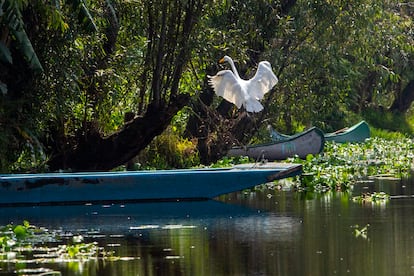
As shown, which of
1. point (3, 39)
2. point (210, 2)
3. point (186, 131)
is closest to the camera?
point (3, 39)

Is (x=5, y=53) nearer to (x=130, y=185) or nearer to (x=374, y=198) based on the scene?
(x=130, y=185)

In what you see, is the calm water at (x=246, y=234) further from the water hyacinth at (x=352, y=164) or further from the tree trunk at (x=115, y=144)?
the tree trunk at (x=115, y=144)

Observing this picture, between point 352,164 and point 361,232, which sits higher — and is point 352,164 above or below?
above

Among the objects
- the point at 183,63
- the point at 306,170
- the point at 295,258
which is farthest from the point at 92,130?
the point at 295,258

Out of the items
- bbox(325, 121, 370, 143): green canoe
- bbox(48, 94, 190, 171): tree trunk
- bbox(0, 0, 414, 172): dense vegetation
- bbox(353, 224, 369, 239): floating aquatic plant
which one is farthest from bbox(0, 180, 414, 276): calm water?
bbox(325, 121, 370, 143): green canoe

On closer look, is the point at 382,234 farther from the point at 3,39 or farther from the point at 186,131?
the point at 186,131

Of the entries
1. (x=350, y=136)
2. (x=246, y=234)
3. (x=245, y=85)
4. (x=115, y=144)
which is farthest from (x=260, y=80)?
(x=350, y=136)

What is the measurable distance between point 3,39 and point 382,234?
7659mm

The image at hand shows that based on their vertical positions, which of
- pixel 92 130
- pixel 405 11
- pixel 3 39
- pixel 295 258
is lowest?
pixel 295 258

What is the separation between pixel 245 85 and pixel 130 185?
13.1 feet

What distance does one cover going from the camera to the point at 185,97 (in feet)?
64.4

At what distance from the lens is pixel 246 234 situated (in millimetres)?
12445

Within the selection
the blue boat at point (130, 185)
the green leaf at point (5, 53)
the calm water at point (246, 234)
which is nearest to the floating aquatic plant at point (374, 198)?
the calm water at point (246, 234)

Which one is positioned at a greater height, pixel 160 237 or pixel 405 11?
pixel 405 11
